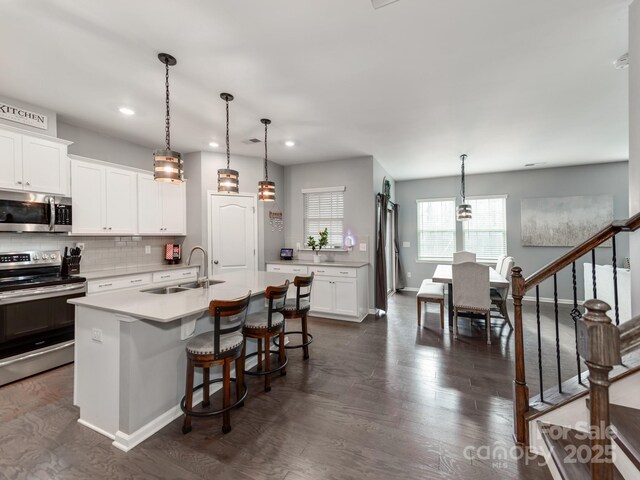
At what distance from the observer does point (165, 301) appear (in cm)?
212

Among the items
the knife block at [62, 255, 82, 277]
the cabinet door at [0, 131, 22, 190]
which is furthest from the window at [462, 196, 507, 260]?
the cabinet door at [0, 131, 22, 190]

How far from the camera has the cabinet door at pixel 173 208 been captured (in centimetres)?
452

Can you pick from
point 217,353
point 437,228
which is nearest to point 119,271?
point 217,353

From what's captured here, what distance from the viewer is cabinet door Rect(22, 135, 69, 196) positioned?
2.99 meters

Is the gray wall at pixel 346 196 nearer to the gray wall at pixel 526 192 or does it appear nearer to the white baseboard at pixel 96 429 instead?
the gray wall at pixel 526 192

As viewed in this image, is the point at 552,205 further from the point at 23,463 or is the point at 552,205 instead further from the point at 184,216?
Answer: the point at 23,463

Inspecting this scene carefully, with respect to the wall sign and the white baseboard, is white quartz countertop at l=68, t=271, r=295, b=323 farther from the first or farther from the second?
the wall sign

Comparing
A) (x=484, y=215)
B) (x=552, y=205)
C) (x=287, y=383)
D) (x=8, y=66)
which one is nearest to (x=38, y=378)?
(x=287, y=383)

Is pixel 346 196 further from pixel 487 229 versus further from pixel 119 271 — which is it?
pixel 119 271

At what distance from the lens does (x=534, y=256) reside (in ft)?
19.6

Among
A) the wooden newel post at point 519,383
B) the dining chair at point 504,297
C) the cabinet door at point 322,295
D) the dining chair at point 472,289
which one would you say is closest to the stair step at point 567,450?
the wooden newel post at point 519,383

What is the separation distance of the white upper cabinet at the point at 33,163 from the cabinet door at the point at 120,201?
0.51m

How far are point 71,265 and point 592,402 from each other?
4.58m

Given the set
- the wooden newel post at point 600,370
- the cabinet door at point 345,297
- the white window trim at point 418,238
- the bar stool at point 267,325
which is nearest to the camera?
the wooden newel post at point 600,370
